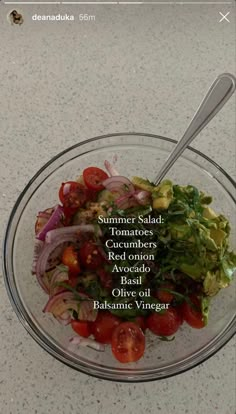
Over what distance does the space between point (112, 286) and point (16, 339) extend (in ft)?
0.59

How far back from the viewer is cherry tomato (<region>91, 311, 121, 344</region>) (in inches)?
31.2

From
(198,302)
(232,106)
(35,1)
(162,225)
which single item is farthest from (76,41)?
(198,302)

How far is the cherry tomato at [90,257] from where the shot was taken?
0.79 metres

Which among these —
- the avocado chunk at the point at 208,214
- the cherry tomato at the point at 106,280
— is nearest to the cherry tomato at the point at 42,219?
the cherry tomato at the point at 106,280

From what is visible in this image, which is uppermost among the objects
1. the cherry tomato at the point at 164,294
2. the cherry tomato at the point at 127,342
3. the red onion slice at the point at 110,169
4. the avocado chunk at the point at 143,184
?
the red onion slice at the point at 110,169

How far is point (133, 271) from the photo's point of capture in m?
0.79

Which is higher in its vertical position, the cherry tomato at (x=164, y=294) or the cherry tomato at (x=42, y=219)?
the cherry tomato at (x=42, y=219)

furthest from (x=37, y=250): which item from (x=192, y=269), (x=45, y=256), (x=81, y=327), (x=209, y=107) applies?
(x=209, y=107)

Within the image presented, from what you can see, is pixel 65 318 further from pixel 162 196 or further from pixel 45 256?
pixel 162 196

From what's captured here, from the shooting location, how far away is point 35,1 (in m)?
1.03
